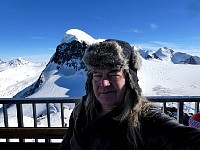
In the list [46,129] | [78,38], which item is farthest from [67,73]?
[46,129]

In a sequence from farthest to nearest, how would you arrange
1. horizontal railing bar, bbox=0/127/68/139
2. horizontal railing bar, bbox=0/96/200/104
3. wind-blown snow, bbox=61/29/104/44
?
wind-blown snow, bbox=61/29/104/44 → horizontal railing bar, bbox=0/96/200/104 → horizontal railing bar, bbox=0/127/68/139

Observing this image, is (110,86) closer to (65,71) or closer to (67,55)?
(65,71)

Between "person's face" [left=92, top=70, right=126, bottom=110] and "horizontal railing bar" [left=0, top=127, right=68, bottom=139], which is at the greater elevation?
"person's face" [left=92, top=70, right=126, bottom=110]

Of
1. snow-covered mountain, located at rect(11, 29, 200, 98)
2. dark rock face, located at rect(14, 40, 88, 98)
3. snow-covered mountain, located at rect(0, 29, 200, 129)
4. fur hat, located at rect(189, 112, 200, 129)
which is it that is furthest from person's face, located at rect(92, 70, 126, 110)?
dark rock face, located at rect(14, 40, 88, 98)

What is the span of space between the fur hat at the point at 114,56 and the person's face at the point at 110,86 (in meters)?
0.05

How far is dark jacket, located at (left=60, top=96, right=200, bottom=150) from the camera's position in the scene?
139 centimetres

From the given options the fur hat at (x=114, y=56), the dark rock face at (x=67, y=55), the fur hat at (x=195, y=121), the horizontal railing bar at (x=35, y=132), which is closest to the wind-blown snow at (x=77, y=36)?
the dark rock face at (x=67, y=55)

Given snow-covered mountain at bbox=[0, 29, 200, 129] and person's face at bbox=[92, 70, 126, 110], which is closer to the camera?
person's face at bbox=[92, 70, 126, 110]

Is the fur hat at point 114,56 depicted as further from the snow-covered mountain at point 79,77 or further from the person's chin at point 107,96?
the snow-covered mountain at point 79,77

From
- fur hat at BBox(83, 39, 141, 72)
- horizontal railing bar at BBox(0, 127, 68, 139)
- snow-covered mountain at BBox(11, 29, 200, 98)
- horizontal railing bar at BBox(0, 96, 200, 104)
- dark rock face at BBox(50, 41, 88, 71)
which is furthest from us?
dark rock face at BBox(50, 41, 88, 71)

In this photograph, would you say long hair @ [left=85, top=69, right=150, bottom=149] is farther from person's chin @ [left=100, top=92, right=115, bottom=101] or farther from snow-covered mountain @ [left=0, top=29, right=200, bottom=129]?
snow-covered mountain @ [left=0, top=29, right=200, bottom=129]

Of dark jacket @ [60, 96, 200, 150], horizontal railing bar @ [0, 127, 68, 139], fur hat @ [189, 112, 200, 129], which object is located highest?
fur hat @ [189, 112, 200, 129]

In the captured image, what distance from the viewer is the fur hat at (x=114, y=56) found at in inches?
70.9

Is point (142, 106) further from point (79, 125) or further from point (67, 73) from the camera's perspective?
point (67, 73)
